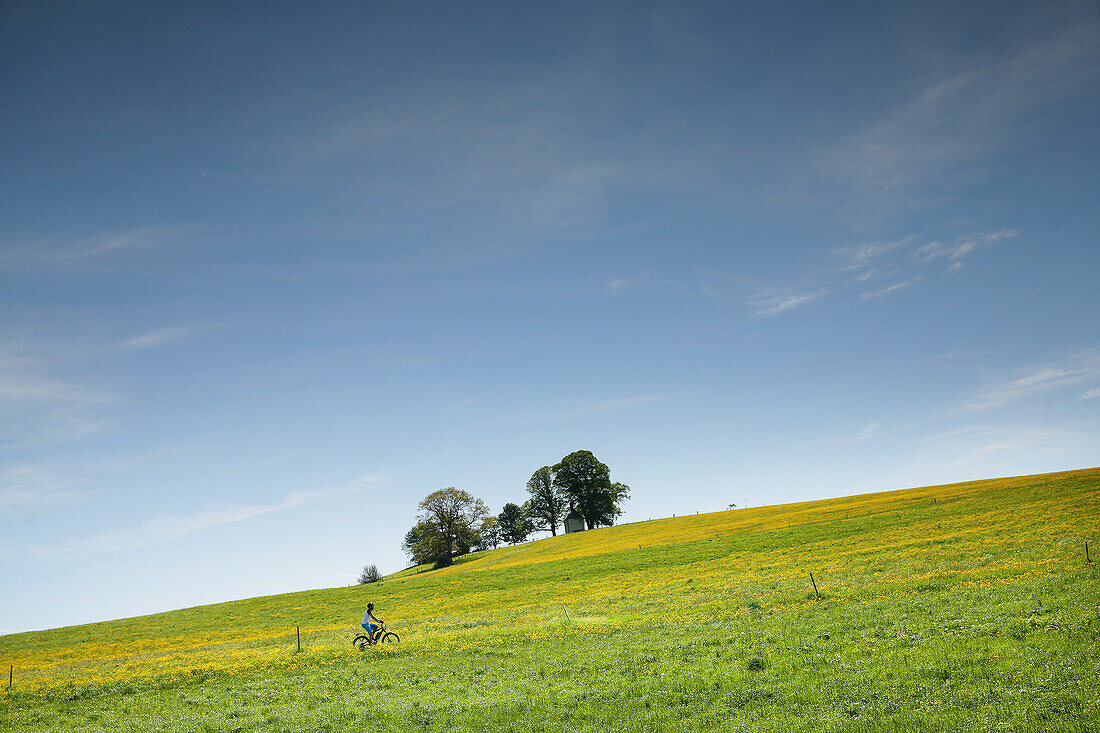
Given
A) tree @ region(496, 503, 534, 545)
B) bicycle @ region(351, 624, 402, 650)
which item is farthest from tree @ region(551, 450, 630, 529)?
bicycle @ region(351, 624, 402, 650)

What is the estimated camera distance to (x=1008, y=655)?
16578 mm

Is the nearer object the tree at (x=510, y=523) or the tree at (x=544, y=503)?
the tree at (x=544, y=503)

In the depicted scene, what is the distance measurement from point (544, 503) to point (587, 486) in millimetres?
11347

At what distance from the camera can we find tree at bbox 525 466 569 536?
123188mm

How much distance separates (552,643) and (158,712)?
1678 cm

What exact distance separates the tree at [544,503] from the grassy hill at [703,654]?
6876cm

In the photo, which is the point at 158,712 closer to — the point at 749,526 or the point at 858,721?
the point at 858,721

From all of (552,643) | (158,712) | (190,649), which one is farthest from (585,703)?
(190,649)

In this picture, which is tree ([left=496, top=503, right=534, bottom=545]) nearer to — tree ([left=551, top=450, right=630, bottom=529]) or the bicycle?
tree ([left=551, top=450, right=630, bottom=529])

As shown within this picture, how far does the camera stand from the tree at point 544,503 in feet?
404

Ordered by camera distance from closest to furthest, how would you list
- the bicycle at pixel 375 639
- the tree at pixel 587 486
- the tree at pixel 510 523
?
the bicycle at pixel 375 639, the tree at pixel 587 486, the tree at pixel 510 523

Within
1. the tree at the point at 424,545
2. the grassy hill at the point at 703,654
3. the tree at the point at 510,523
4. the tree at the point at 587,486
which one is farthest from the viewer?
the tree at the point at 510,523

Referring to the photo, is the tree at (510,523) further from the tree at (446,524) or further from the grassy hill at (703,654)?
the grassy hill at (703,654)

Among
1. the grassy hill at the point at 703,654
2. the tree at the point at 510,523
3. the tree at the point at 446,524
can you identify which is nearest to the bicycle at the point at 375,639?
the grassy hill at the point at 703,654
